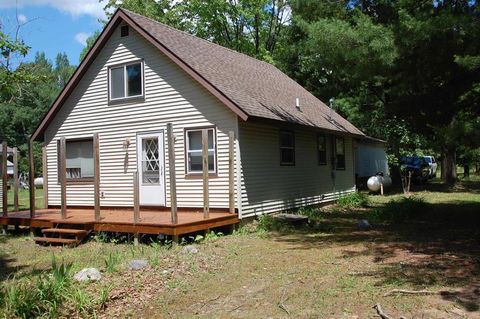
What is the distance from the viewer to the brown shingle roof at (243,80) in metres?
13.4

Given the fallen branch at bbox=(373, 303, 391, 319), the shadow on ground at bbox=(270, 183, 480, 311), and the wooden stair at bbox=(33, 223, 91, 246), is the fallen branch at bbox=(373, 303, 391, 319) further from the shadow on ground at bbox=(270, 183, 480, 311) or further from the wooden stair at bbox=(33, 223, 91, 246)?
the wooden stair at bbox=(33, 223, 91, 246)

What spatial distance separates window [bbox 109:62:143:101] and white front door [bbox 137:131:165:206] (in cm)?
138

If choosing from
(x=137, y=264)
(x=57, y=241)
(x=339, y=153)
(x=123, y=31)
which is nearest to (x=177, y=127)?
(x=123, y=31)

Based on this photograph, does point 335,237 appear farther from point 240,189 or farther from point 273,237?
point 240,189

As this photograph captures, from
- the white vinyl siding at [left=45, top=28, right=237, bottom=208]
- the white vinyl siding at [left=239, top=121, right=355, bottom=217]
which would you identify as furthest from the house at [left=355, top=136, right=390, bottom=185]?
the white vinyl siding at [left=45, top=28, right=237, bottom=208]

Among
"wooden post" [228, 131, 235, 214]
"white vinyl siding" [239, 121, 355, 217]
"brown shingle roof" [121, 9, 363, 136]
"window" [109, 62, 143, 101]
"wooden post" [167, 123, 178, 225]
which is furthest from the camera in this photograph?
"window" [109, 62, 143, 101]

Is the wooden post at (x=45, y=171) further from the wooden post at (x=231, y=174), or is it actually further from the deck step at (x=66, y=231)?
the wooden post at (x=231, y=174)

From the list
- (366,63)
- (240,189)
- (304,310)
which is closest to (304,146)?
(240,189)

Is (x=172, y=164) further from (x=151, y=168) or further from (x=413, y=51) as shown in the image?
(x=413, y=51)

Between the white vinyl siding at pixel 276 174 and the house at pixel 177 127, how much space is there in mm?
33

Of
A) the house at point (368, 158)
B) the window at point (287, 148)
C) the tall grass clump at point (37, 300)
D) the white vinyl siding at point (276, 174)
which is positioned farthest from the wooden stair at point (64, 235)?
the house at point (368, 158)

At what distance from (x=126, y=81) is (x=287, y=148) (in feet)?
17.7

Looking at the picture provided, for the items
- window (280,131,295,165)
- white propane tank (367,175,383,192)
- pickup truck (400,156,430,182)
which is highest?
window (280,131,295,165)

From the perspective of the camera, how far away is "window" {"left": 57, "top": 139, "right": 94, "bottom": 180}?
16.0m
